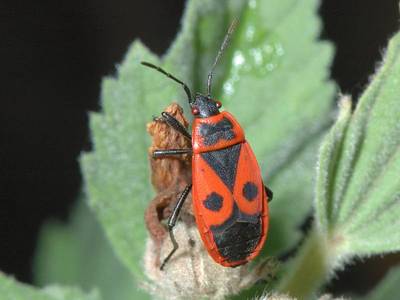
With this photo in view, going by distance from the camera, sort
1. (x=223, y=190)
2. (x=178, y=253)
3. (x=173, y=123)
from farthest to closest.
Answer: (x=223, y=190) < (x=173, y=123) < (x=178, y=253)

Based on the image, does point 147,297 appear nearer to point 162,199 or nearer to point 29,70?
point 162,199

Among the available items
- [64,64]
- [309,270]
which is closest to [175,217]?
[309,270]

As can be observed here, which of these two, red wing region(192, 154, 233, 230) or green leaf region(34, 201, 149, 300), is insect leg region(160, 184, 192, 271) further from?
green leaf region(34, 201, 149, 300)

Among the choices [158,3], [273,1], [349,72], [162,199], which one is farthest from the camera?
[158,3]

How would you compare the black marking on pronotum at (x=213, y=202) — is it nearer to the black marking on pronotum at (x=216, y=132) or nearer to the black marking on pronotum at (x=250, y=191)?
the black marking on pronotum at (x=250, y=191)

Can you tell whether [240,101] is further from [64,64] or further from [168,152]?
[64,64]

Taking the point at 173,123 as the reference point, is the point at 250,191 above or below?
below

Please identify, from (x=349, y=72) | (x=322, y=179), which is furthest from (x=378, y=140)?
(x=349, y=72)
